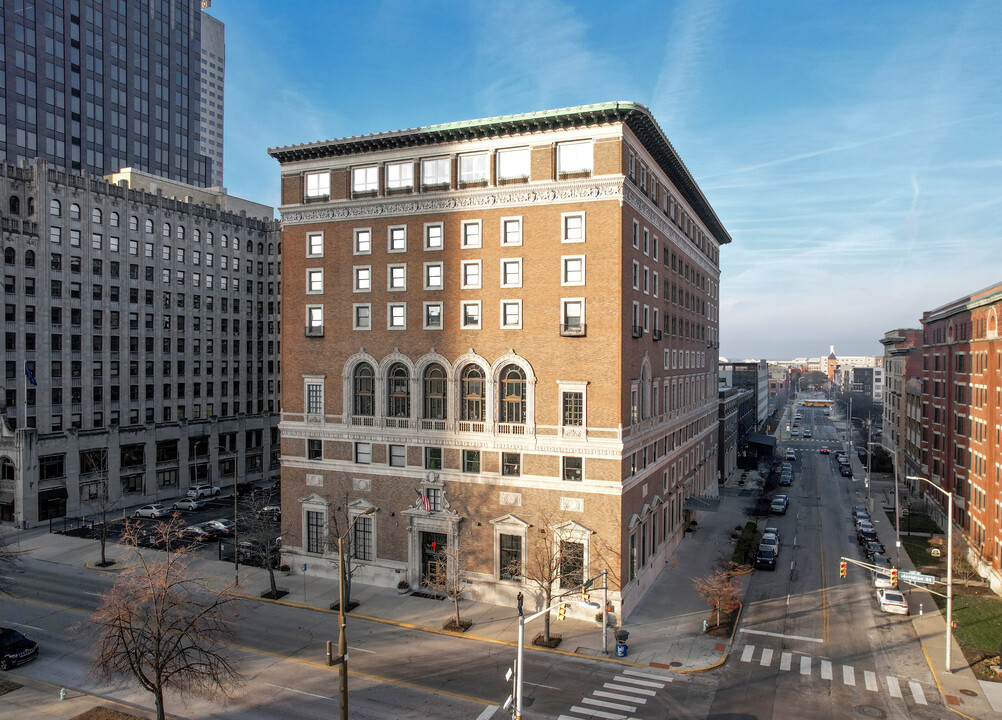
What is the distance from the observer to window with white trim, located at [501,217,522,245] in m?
42.1

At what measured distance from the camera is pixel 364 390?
46312 millimetres

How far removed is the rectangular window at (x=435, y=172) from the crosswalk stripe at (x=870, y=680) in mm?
37084

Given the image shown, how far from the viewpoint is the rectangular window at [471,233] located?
43.1 m

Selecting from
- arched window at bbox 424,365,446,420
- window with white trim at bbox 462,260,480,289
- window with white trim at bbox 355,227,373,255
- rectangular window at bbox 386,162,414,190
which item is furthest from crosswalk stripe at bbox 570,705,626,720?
rectangular window at bbox 386,162,414,190

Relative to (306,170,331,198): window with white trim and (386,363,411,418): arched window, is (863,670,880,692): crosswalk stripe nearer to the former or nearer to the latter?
(386,363,411,418): arched window

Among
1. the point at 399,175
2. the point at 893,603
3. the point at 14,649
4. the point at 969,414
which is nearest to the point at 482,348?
the point at 399,175

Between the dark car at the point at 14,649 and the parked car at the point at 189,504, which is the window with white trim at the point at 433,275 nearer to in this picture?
the dark car at the point at 14,649

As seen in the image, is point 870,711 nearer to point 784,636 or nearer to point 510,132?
point 784,636

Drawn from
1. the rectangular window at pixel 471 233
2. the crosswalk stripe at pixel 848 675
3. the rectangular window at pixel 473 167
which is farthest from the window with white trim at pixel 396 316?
the crosswalk stripe at pixel 848 675

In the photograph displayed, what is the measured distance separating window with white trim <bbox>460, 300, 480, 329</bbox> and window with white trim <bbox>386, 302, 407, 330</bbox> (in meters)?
4.40

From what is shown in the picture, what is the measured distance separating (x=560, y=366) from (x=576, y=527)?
981 cm

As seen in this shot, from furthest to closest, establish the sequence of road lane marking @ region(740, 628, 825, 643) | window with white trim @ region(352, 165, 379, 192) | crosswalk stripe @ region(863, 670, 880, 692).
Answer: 1. window with white trim @ region(352, 165, 379, 192)
2. road lane marking @ region(740, 628, 825, 643)
3. crosswalk stripe @ region(863, 670, 880, 692)

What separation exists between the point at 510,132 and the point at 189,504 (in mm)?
52636

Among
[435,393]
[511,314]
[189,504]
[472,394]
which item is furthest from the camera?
[189,504]
